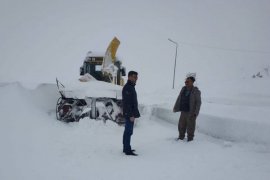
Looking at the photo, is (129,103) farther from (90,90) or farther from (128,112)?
(90,90)

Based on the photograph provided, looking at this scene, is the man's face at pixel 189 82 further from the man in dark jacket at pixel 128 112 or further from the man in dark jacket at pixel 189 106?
the man in dark jacket at pixel 128 112

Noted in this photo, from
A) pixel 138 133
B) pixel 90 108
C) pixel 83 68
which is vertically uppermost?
pixel 83 68

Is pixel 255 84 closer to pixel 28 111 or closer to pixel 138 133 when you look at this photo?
pixel 138 133

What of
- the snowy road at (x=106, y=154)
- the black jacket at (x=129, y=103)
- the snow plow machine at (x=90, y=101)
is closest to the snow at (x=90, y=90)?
the snow plow machine at (x=90, y=101)

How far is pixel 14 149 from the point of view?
638cm

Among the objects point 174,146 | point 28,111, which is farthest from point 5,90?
point 174,146

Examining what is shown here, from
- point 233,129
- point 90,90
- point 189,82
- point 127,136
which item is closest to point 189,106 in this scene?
point 189,82

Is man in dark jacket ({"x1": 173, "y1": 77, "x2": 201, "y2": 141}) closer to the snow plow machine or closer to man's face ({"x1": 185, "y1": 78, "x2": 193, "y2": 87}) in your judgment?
man's face ({"x1": 185, "y1": 78, "x2": 193, "y2": 87})

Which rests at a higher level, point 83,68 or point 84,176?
point 83,68

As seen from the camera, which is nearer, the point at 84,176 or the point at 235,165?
the point at 84,176

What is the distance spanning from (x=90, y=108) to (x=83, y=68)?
3923mm

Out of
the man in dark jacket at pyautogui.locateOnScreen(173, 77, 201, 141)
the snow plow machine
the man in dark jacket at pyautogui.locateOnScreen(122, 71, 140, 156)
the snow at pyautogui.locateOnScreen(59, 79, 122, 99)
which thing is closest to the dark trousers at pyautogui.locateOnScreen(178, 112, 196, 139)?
the man in dark jacket at pyautogui.locateOnScreen(173, 77, 201, 141)

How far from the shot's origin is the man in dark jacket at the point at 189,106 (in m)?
7.80

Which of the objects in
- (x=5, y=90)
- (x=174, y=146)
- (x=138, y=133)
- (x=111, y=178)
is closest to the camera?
(x=111, y=178)
